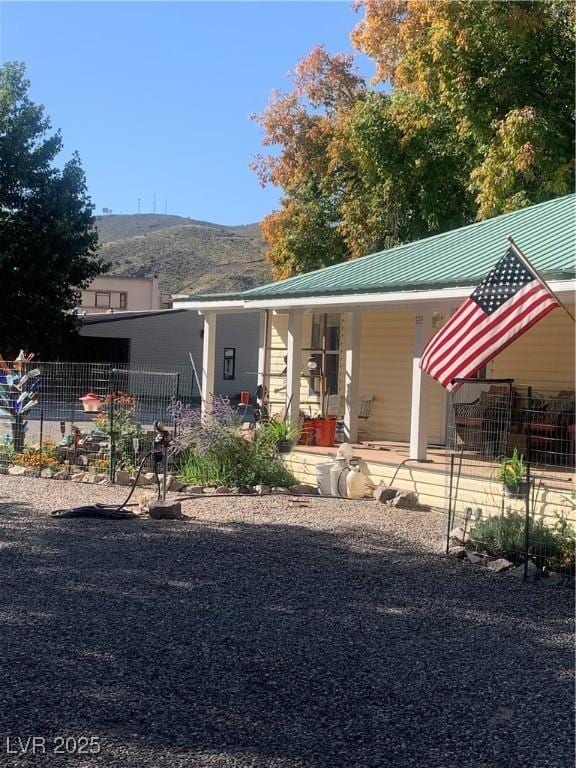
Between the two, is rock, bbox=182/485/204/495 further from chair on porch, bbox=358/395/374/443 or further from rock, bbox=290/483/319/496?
chair on porch, bbox=358/395/374/443

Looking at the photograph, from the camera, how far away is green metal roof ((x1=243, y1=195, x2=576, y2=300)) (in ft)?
38.6

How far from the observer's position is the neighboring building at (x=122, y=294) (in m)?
52.2

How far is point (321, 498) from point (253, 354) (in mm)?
27161

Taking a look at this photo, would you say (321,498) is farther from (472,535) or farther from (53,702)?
(53,702)

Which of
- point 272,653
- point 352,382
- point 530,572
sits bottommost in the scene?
point 272,653

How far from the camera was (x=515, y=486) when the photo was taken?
9836mm

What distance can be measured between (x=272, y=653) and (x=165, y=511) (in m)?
4.89

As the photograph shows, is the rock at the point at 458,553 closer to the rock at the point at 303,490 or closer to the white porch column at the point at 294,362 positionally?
the rock at the point at 303,490

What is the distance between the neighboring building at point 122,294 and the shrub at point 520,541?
43988 millimetres

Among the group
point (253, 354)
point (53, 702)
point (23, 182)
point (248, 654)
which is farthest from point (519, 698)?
point (253, 354)

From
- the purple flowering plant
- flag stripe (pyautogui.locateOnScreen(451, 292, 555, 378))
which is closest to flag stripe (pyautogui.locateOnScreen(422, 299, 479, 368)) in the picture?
flag stripe (pyautogui.locateOnScreen(451, 292, 555, 378))

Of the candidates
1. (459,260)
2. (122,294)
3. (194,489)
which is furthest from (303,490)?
(122,294)

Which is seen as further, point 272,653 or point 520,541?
point 520,541

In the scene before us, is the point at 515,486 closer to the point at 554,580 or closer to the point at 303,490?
the point at 554,580
